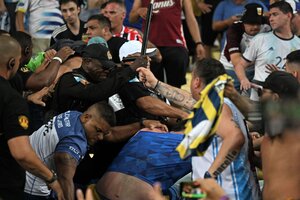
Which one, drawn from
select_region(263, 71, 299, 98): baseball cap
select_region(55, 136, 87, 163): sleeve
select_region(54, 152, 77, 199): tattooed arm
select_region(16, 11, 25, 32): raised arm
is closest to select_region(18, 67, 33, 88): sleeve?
select_region(55, 136, 87, 163): sleeve

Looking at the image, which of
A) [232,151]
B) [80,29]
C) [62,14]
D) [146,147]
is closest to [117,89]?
[146,147]

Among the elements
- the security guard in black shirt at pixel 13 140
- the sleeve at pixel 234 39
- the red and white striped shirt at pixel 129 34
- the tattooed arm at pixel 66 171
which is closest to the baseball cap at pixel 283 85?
the tattooed arm at pixel 66 171

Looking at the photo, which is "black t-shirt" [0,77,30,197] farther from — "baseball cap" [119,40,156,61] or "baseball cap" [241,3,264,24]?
"baseball cap" [241,3,264,24]

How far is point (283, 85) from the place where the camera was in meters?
6.29

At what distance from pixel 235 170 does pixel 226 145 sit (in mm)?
245

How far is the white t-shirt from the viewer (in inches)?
482

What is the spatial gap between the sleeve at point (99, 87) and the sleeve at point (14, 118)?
119 centimetres

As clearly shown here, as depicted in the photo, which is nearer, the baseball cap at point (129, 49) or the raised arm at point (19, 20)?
the baseball cap at point (129, 49)

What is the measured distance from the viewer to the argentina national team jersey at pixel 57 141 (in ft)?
22.0

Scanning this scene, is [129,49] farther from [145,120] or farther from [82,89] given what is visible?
[82,89]

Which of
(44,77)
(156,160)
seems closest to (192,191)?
(156,160)

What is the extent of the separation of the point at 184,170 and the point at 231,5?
5107 millimetres

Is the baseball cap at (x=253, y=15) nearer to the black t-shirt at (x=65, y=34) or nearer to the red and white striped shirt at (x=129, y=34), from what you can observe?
the red and white striped shirt at (x=129, y=34)

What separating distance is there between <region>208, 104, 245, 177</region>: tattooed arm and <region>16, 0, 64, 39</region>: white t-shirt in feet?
20.9
